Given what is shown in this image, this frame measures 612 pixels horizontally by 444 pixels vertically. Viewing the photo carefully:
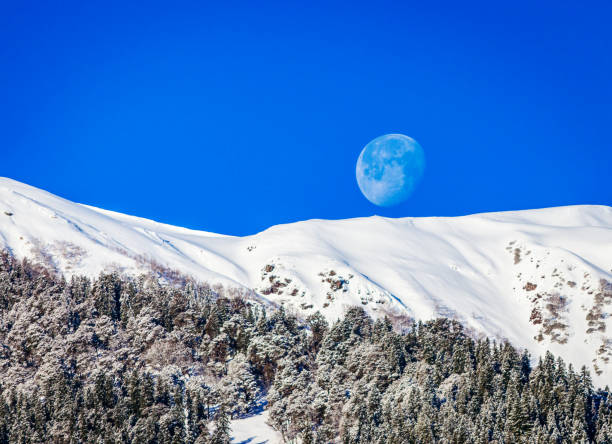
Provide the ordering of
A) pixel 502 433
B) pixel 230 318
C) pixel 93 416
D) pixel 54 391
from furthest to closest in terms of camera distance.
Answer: pixel 230 318
pixel 54 391
pixel 93 416
pixel 502 433

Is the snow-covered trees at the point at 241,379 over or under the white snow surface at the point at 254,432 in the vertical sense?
over

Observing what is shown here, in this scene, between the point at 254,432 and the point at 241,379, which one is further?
the point at 241,379

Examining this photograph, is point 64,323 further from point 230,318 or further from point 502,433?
point 502,433

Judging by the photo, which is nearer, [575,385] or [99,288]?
[575,385]

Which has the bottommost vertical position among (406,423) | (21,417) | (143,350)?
(21,417)

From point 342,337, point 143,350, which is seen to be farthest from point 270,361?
point 143,350

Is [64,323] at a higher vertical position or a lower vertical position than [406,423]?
higher

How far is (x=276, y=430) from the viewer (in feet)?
391

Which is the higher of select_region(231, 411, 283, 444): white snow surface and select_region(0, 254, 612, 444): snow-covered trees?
select_region(0, 254, 612, 444): snow-covered trees

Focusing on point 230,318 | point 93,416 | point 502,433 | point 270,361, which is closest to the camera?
point 502,433

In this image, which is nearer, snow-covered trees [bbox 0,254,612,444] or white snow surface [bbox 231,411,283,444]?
snow-covered trees [bbox 0,254,612,444]

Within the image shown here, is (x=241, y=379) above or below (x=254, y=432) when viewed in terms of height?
above

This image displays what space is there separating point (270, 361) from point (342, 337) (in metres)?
17.9

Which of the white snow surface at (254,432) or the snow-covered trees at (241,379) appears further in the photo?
the white snow surface at (254,432)
